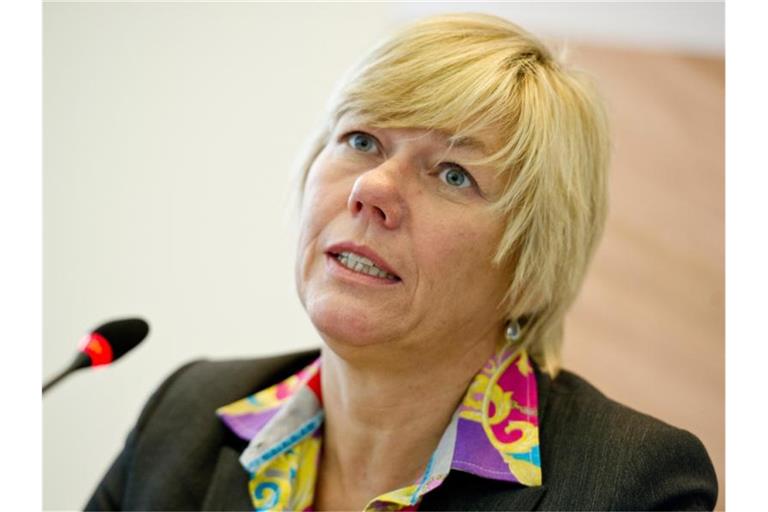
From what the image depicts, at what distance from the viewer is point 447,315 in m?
1.33

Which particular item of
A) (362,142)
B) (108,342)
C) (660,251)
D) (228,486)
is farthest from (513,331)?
(660,251)

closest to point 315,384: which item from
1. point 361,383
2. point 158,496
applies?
point 361,383

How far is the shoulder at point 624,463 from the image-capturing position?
1.20 m

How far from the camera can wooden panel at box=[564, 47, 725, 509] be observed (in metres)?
2.14

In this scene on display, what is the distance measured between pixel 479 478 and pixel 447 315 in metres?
0.27

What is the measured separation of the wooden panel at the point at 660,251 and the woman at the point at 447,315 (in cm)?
69

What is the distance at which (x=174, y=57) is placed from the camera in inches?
99.4

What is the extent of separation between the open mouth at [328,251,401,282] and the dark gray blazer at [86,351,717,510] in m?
0.35

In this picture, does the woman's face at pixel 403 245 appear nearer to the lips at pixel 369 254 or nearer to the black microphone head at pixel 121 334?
the lips at pixel 369 254

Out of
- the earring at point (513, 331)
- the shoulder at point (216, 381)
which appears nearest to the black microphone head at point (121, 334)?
the shoulder at point (216, 381)

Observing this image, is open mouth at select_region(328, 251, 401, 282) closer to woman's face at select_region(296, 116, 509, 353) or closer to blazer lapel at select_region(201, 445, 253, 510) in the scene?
woman's face at select_region(296, 116, 509, 353)

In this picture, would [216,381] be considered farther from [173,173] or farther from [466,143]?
[173,173]

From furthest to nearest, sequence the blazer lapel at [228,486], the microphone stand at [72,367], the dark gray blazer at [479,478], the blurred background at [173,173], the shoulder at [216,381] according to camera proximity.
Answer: the blurred background at [173,173] → the shoulder at [216,381] → the blazer lapel at [228,486] → the dark gray blazer at [479,478] → the microphone stand at [72,367]

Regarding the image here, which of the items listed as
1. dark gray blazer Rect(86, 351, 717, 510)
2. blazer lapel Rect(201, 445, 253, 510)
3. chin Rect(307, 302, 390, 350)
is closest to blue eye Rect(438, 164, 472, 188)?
chin Rect(307, 302, 390, 350)
